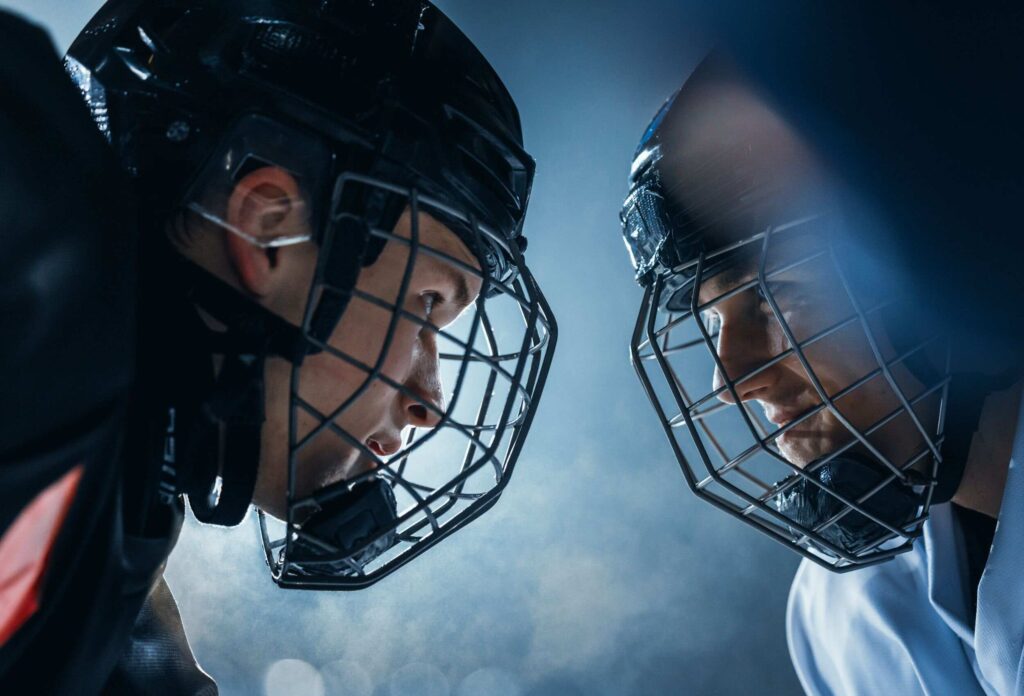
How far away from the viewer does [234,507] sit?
918 millimetres

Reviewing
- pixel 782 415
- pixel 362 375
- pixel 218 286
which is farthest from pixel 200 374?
pixel 782 415

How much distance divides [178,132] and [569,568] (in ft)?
5.15

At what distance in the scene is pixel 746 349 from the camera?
3.94 ft

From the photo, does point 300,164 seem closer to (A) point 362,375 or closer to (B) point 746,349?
(A) point 362,375

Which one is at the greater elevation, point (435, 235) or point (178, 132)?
point (178, 132)

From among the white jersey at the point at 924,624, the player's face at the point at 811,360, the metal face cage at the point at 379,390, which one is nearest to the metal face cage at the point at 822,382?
the player's face at the point at 811,360

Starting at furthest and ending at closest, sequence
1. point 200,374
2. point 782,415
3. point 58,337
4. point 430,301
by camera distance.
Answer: point 782,415, point 430,301, point 200,374, point 58,337

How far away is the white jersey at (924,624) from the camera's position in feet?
3.57

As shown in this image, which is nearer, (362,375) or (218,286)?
(218,286)

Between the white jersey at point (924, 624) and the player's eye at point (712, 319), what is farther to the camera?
the player's eye at point (712, 319)

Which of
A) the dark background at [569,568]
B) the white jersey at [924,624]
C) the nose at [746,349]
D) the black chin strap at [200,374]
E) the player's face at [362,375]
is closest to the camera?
the black chin strap at [200,374]

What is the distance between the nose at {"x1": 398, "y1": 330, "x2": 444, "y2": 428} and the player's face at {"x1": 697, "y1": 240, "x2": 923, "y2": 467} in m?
0.35

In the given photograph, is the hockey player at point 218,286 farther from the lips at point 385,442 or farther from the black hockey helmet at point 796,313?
the black hockey helmet at point 796,313

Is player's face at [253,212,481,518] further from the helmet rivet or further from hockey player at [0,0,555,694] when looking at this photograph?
the helmet rivet
